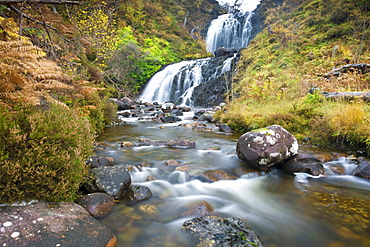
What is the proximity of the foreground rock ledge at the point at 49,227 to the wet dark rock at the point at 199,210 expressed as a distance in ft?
3.88

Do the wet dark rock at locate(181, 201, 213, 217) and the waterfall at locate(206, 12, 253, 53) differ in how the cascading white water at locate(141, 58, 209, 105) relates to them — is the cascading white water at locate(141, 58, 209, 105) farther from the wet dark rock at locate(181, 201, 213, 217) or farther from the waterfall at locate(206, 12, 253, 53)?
the wet dark rock at locate(181, 201, 213, 217)

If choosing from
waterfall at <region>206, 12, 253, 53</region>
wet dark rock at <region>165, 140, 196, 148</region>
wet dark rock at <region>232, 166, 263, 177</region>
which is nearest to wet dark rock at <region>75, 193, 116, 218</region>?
wet dark rock at <region>232, 166, 263, 177</region>

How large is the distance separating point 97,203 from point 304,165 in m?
4.39

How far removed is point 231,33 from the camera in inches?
1416

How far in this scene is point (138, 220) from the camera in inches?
119

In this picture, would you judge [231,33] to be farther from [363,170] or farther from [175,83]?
[363,170]

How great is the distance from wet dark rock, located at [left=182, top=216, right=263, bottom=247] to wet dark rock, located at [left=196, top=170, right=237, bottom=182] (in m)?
1.56

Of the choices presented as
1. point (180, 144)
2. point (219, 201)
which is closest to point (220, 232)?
point (219, 201)

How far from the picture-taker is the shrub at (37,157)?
2.21 metres

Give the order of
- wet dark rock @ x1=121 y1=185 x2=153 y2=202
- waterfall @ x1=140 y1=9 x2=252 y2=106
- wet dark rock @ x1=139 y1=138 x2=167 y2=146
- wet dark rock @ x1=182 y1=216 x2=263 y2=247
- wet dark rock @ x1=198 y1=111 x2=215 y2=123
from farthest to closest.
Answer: waterfall @ x1=140 y1=9 x2=252 y2=106
wet dark rock @ x1=198 y1=111 x2=215 y2=123
wet dark rock @ x1=139 y1=138 x2=167 y2=146
wet dark rock @ x1=121 y1=185 x2=153 y2=202
wet dark rock @ x1=182 y1=216 x2=263 y2=247

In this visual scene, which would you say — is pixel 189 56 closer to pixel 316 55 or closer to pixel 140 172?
pixel 316 55

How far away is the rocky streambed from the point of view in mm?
2492

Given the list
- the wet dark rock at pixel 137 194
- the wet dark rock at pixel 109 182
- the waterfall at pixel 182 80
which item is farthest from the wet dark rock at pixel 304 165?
the waterfall at pixel 182 80

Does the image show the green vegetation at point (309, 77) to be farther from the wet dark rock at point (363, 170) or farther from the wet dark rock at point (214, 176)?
the wet dark rock at point (214, 176)
